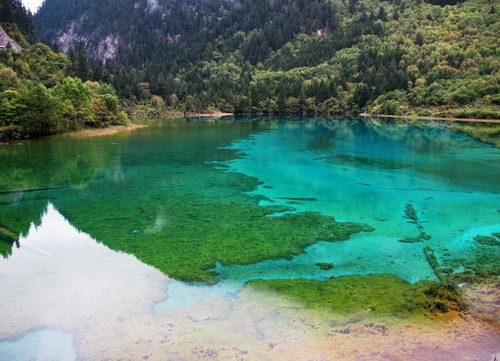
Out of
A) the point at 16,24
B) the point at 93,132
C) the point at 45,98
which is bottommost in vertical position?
the point at 93,132

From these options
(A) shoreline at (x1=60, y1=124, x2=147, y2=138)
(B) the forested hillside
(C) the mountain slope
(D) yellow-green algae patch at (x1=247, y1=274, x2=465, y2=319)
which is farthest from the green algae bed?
(C) the mountain slope

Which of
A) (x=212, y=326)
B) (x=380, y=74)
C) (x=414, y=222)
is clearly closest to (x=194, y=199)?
(x=414, y=222)

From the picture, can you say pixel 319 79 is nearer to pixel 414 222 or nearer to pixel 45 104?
pixel 45 104

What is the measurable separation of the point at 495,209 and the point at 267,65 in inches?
7346

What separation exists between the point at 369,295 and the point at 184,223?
29.1ft

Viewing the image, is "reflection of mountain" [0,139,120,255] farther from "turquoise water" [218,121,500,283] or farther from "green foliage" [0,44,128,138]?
"turquoise water" [218,121,500,283]

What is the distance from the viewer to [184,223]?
16875 mm

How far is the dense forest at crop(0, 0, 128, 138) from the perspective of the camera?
156 feet

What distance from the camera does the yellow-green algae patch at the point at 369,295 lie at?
9.61 meters

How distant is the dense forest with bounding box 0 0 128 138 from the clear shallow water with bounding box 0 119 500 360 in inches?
559

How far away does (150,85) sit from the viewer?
509 ft

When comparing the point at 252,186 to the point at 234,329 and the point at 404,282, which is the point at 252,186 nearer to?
the point at 404,282

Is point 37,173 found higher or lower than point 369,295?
higher

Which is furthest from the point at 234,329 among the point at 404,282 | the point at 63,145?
the point at 63,145
